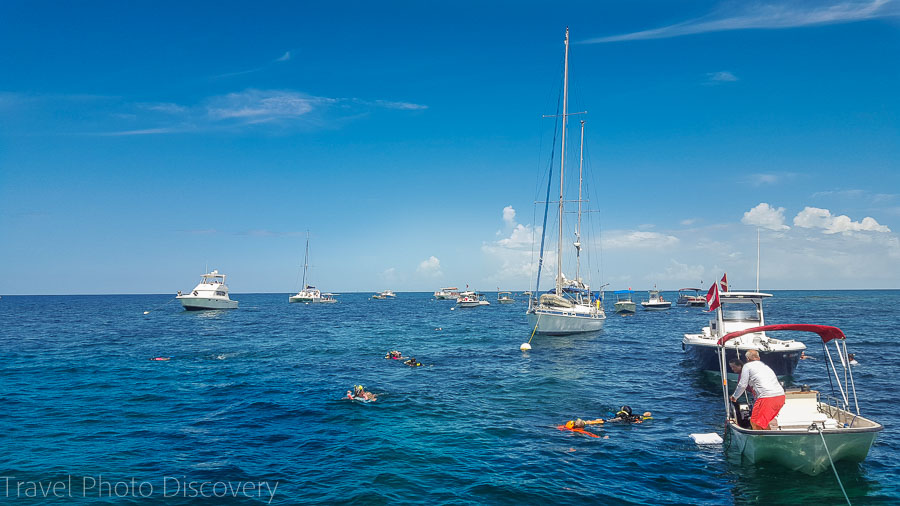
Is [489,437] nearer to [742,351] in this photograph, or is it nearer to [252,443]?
[252,443]

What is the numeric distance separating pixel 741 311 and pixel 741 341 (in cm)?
384

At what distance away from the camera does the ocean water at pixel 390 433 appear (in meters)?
12.9

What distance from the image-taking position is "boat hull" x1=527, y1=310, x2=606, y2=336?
1791 inches

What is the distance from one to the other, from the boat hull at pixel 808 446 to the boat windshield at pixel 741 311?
14.6 meters

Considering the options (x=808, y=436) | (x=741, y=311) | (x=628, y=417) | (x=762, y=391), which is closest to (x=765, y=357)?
(x=741, y=311)

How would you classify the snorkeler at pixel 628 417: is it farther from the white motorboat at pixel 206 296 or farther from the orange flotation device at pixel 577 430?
the white motorboat at pixel 206 296

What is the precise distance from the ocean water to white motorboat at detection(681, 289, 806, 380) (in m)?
1.54

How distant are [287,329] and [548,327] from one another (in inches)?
1413

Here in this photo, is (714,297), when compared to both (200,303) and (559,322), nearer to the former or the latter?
(559,322)

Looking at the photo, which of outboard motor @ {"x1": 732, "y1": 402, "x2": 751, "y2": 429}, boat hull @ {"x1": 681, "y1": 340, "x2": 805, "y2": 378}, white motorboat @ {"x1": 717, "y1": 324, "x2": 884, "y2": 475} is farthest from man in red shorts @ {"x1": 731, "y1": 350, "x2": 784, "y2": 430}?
boat hull @ {"x1": 681, "y1": 340, "x2": 805, "y2": 378}

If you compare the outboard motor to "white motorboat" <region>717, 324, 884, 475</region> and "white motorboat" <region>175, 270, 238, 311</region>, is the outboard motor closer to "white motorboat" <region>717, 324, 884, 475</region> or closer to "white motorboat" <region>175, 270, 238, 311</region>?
"white motorboat" <region>717, 324, 884, 475</region>

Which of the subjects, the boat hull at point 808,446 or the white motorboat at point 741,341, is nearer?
the boat hull at point 808,446

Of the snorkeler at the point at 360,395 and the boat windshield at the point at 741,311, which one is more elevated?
the boat windshield at the point at 741,311

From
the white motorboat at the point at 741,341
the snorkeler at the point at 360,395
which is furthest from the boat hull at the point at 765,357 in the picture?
the snorkeler at the point at 360,395
